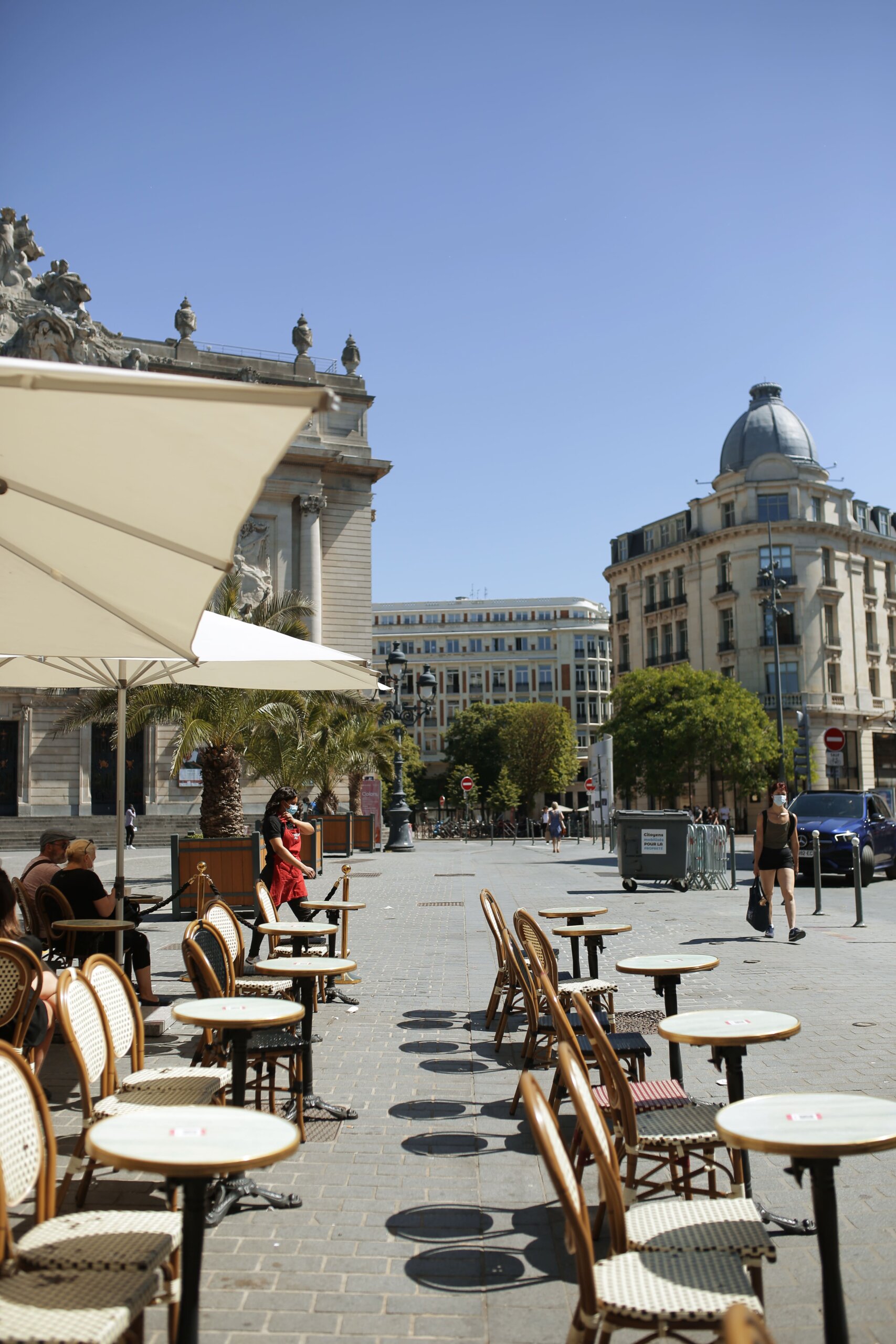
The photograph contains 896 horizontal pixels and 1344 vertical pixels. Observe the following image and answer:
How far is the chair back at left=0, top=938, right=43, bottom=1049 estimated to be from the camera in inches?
199

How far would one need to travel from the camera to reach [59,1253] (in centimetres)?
286

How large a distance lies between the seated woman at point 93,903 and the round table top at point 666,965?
369cm

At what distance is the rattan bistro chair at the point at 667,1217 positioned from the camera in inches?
116

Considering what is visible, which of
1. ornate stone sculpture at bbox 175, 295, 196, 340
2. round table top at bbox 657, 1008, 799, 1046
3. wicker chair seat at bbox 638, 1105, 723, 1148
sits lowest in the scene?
wicker chair seat at bbox 638, 1105, 723, 1148

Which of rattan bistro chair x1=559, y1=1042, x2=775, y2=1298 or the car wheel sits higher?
rattan bistro chair x1=559, y1=1042, x2=775, y2=1298

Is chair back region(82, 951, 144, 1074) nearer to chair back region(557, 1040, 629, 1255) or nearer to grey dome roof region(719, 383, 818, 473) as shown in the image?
chair back region(557, 1040, 629, 1255)

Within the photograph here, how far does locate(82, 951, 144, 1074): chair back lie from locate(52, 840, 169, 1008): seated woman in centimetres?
337

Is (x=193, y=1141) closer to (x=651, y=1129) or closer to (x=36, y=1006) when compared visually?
(x=651, y=1129)

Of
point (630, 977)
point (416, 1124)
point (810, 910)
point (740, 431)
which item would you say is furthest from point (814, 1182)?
point (740, 431)

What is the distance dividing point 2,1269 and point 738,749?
51.0 m

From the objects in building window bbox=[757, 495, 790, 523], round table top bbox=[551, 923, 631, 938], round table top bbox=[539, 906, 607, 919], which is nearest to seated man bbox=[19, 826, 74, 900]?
round table top bbox=[539, 906, 607, 919]

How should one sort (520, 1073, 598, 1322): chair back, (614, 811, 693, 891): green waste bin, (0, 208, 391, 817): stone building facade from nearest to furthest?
1. (520, 1073, 598, 1322): chair back
2. (614, 811, 693, 891): green waste bin
3. (0, 208, 391, 817): stone building facade

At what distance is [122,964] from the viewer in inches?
310

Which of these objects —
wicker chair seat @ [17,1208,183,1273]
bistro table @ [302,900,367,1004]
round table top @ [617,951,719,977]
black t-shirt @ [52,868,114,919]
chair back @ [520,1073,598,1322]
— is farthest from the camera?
bistro table @ [302,900,367,1004]
